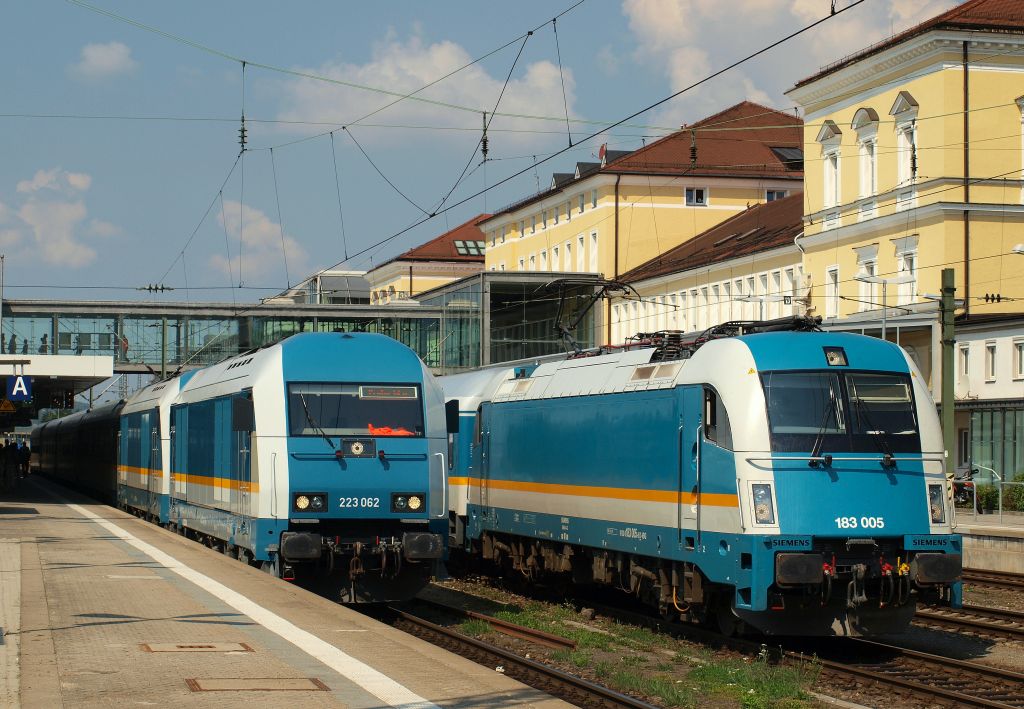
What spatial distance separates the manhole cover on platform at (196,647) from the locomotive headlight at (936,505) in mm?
6818

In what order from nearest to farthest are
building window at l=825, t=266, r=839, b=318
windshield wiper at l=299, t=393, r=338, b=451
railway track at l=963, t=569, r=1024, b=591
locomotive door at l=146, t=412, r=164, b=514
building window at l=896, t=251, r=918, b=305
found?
windshield wiper at l=299, t=393, r=338, b=451
railway track at l=963, t=569, r=1024, b=591
locomotive door at l=146, t=412, r=164, b=514
building window at l=896, t=251, r=918, b=305
building window at l=825, t=266, r=839, b=318

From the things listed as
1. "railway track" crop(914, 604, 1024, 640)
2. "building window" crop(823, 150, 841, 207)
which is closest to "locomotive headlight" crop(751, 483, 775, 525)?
"railway track" crop(914, 604, 1024, 640)

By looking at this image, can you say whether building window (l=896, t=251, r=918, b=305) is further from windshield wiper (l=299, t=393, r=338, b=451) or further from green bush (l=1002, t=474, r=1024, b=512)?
windshield wiper (l=299, t=393, r=338, b=451)

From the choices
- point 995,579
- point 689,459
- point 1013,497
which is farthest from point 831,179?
point 689,459

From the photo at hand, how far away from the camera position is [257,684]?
10266 mm

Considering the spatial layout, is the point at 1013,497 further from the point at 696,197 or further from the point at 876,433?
the point at 696,197

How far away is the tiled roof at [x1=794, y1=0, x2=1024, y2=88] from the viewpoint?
48.2 meters

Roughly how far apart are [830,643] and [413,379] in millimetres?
5883

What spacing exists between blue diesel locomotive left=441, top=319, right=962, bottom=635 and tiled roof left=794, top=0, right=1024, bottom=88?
35.2 m

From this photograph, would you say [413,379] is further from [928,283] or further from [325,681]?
[928,283]

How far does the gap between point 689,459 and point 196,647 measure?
569 cm

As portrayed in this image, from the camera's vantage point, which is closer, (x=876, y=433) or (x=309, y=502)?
(x=876, y=433)

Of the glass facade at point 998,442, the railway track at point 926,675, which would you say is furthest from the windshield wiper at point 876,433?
the glass facade at point 998,442

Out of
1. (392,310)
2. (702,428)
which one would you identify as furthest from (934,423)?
(392,310)
